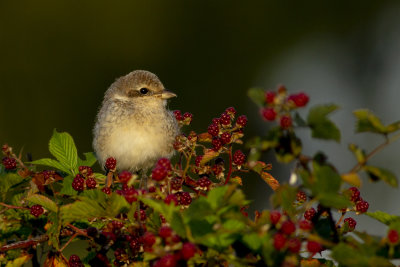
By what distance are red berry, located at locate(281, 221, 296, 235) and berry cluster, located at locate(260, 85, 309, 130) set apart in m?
0.27

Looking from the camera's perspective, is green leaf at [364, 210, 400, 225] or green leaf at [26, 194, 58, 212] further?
green leaf at [26, 194, 58, 212]

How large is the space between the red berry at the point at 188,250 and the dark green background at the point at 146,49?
305 inches

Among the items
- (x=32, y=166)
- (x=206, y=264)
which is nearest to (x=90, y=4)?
(x=32, y=166)

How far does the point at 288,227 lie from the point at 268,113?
338mm

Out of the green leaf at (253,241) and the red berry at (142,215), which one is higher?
the green leaf at (253,241)

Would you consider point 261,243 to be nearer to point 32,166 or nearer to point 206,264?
point 206,264

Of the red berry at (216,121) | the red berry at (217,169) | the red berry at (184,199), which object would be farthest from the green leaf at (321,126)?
the red berry at (216,121)

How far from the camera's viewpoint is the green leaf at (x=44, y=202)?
2256mm

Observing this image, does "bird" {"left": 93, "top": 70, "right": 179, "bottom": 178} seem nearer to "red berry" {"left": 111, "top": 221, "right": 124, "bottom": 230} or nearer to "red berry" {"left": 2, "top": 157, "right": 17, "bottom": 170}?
"red berry" {"left": 2, "top": 157, "right": 17, "bottom": 170}

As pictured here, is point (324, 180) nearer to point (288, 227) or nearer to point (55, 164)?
point (288, 227)

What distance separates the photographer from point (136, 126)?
466 cm

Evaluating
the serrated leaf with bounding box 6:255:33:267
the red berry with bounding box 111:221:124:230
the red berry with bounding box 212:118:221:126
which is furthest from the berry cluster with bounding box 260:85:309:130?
the serrated leaf with bounding box 6:255:33:267

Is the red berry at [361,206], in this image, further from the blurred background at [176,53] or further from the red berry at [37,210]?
the blurred background at [176,53]

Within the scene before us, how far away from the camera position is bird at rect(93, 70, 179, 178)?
462 centimetres
